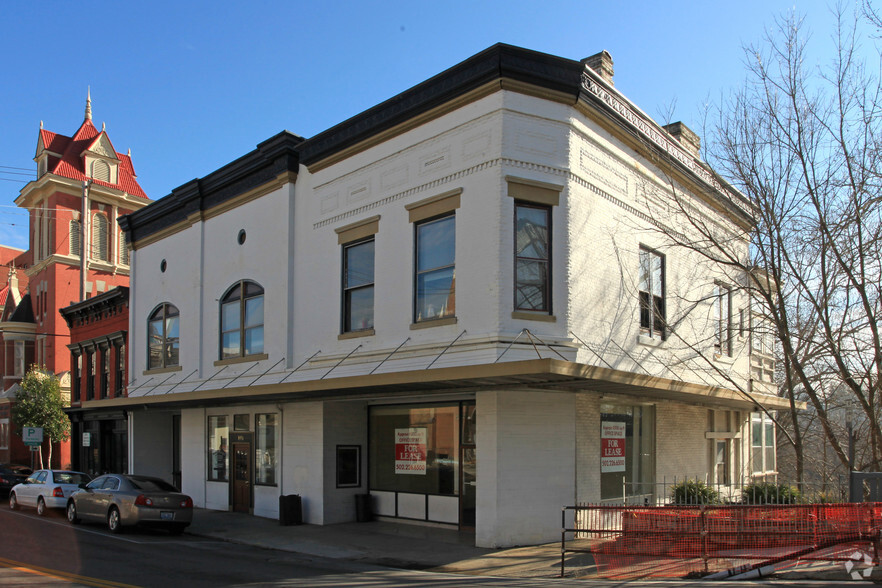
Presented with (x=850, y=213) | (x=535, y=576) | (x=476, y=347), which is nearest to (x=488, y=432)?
(x=476, y=347)

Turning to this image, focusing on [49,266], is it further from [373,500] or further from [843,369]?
[843,369]

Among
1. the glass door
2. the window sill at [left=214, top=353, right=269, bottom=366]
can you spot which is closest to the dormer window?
the window sill at [left=214, top=353, right=269, bottom=366]

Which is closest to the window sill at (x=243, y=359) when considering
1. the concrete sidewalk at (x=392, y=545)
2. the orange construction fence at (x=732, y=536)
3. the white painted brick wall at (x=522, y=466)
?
the concrete sidewalk at (x=392, y=545)

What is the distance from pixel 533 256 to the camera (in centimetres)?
1433

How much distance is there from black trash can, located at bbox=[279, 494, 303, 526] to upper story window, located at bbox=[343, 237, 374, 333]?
421 centimetres

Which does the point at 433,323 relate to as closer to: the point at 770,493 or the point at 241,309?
the point at 241,309

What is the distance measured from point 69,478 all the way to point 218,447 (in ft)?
13.7

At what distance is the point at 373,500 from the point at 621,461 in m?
6.00

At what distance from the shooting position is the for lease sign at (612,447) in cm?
1545

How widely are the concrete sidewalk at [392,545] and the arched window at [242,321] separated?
453cm

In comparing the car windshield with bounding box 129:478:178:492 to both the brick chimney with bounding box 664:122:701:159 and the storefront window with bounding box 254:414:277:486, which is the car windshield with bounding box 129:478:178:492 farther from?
the brick chimney with bounding box 664:122:701:159

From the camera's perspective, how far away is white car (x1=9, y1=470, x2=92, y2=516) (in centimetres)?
2031

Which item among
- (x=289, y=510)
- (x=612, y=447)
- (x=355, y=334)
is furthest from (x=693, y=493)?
(x=289, y=510)

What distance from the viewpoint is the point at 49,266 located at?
40844mm
